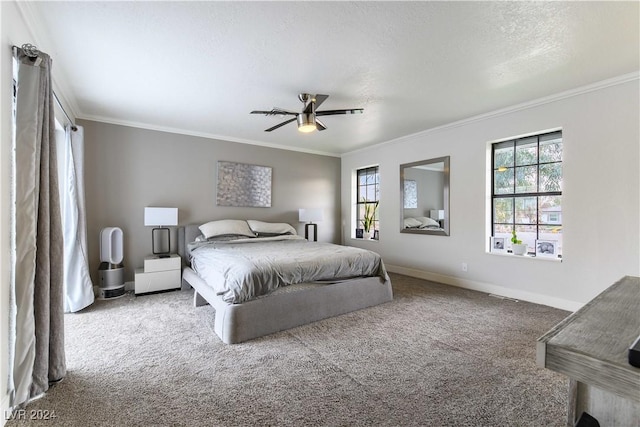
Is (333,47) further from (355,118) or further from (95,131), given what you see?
(95,131)

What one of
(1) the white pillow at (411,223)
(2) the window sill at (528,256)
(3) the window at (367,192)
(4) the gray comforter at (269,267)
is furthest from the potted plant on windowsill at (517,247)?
(3) the window at (367,192)

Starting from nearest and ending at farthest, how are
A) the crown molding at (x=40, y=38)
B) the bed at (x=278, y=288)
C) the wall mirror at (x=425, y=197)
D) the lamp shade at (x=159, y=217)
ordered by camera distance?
1. the crown molding at (x=40, y=38)
2. the bed at (x=278, y=288)
3. the lamp shade at (x=159, y=217)
4. the wall mirror at (x=425, y=197)

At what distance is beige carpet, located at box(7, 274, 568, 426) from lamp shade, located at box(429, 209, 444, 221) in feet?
6.02

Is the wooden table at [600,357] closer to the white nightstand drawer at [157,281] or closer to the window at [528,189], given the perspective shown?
the window at [528,189]

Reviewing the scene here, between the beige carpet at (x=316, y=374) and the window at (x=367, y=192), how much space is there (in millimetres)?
3059

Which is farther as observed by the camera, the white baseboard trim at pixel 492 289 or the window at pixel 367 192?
the window at pixel 367 192

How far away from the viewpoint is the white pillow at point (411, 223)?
5.06 meters

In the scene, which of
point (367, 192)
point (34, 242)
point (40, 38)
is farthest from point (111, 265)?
point (367, 192)

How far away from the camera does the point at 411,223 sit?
515 centimetres

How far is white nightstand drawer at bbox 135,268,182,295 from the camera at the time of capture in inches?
156

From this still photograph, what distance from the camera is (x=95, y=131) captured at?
13.6 ft

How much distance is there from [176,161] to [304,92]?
2612 millimetres

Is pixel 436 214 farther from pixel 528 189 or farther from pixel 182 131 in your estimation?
pixel 182 131

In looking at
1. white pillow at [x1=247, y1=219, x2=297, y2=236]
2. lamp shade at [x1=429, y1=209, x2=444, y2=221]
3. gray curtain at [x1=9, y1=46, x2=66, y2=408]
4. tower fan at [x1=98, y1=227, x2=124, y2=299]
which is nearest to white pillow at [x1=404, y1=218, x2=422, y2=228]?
lamp shade at [x1=429, y1=209, x2=444, y2=221]
